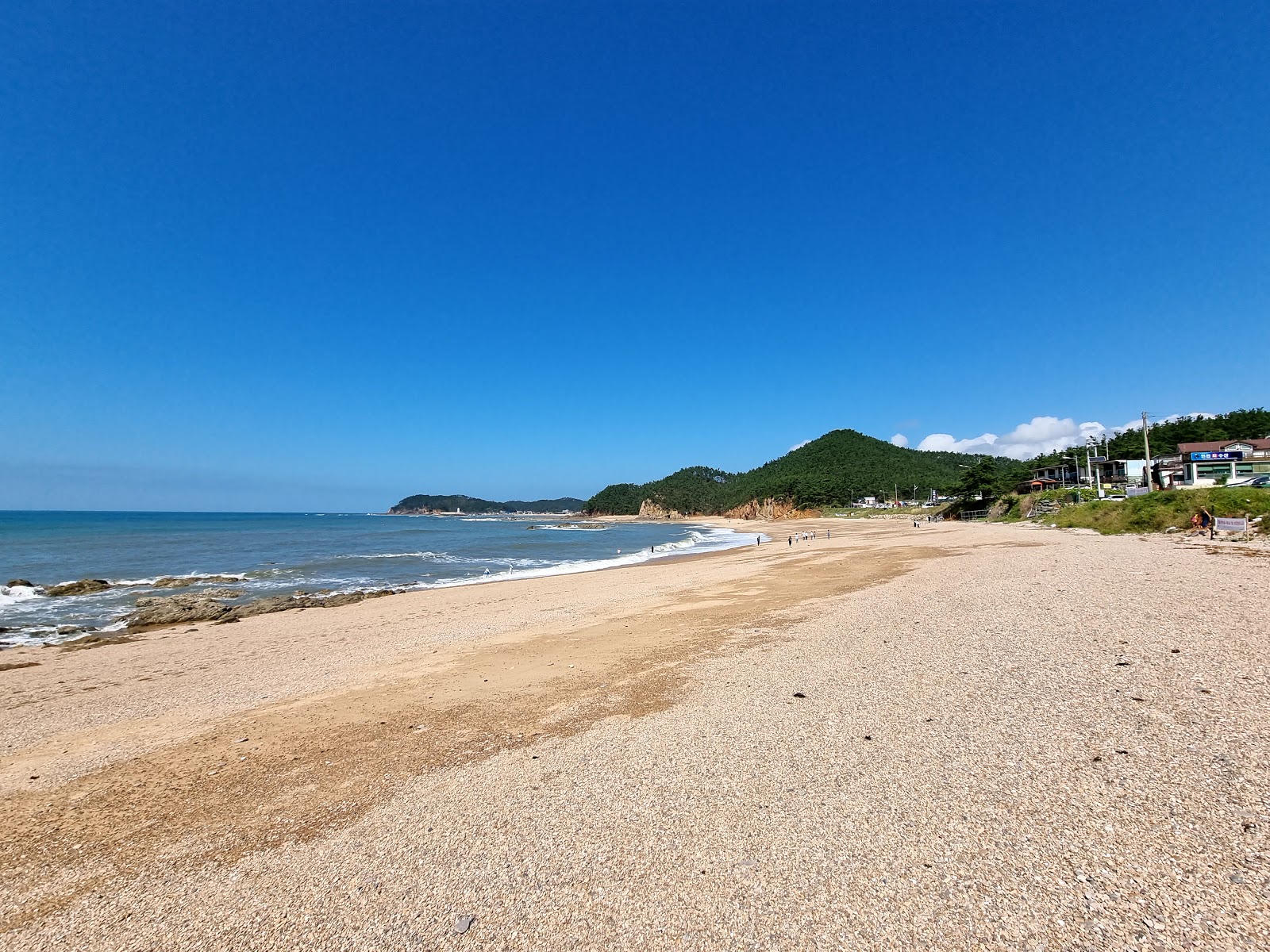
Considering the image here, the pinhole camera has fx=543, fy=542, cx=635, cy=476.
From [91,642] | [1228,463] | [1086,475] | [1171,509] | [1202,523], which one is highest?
[1228,463]

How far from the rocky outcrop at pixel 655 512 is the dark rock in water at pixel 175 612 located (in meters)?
153

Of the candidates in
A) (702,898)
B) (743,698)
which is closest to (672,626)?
(743,698)

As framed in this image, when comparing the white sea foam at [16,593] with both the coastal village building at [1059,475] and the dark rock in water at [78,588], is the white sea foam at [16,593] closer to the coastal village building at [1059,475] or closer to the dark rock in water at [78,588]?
the dark rock in water at [78,588]

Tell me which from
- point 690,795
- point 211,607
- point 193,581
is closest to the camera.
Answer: point 690,795

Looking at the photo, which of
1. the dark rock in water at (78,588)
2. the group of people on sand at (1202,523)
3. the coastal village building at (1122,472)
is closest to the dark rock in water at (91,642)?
the dark rock in water at (78,588)

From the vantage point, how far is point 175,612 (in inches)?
701

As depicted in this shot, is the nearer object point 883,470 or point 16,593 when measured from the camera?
point 16,593

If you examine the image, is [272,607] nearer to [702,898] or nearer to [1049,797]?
[702,898]

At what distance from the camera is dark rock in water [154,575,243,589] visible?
83.5 ft

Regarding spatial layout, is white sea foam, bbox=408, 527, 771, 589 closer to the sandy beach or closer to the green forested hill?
the sandy beach

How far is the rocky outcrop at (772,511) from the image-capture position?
362 ft

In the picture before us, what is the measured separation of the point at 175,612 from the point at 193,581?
35.5 ft

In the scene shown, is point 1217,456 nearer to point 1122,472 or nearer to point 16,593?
point 1122,472

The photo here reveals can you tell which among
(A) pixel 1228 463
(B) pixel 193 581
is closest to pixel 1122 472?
(A) pixel 1228 463
